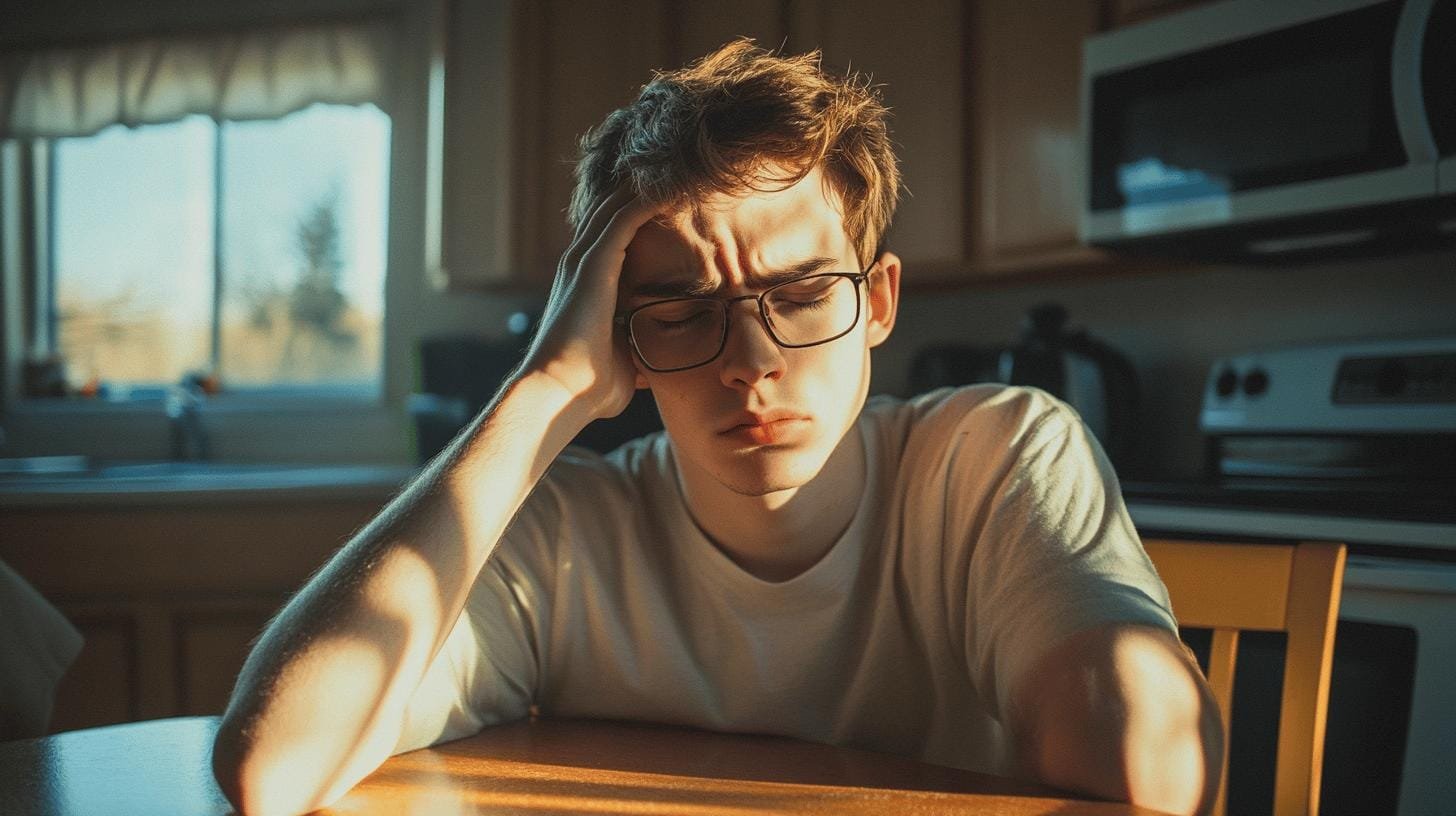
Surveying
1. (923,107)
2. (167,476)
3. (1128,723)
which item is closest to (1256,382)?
(923,107)

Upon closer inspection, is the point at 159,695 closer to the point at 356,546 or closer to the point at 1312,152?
the point at 356,546

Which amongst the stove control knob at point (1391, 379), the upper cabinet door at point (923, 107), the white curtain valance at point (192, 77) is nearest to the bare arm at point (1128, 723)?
the stove control knob at point (1391, 379)

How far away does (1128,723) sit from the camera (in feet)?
2.41

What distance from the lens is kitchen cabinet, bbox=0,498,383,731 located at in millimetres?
2379

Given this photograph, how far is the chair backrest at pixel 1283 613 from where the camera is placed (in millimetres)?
896

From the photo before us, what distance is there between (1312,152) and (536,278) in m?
1.92

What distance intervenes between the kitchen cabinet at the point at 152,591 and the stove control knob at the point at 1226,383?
6.18ft

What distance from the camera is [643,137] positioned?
1100 millimetres

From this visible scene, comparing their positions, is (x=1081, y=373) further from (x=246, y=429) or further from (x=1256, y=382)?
(x=246, y=429)

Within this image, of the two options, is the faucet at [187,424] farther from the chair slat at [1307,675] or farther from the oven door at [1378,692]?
the chair slat at [1307,675]

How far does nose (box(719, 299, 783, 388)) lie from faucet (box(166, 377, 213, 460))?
2.75m

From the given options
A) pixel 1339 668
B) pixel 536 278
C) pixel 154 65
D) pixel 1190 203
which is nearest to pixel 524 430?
pixel 1339 668

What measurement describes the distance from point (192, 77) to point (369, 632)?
318 centimetres

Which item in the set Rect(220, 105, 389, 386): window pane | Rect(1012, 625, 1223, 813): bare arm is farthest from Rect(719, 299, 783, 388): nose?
Rect(220, 105, 389, 386): window pane
